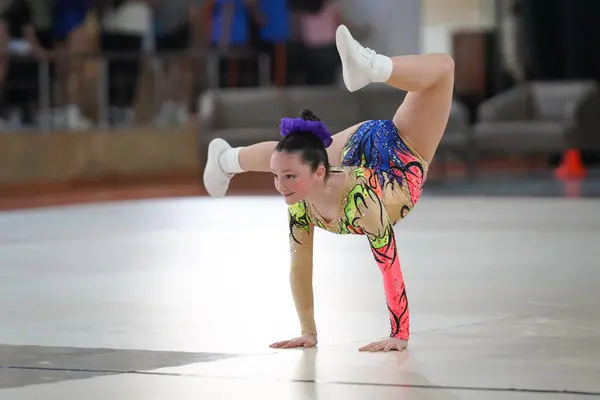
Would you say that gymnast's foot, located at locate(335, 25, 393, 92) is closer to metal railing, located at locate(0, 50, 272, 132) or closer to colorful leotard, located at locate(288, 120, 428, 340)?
colorful leotard, located at locate(288, 120, 428, 340)

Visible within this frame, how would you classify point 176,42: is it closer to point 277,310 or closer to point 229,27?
point 229,27

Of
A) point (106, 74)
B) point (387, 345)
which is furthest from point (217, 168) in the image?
point (106, 74)

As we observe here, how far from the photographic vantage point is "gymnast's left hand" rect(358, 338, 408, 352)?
388 cm

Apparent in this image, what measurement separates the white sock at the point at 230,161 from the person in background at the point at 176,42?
8.55 meters

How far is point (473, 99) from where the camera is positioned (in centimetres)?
1559

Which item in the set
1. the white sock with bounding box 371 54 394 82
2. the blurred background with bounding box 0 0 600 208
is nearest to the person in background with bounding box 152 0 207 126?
the blurred background with bounding box 0 0 600 208

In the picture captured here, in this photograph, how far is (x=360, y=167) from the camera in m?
3.97

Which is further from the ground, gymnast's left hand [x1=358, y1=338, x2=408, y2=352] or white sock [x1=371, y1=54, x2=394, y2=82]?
white sock [x1=371, y1=54, x2=394, y2=82]

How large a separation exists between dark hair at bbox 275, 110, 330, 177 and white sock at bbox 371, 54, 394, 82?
235mm

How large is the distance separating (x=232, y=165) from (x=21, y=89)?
7401mm

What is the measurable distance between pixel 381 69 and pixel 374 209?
43cm

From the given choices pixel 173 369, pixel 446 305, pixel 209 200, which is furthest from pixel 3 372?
pixel 209 200

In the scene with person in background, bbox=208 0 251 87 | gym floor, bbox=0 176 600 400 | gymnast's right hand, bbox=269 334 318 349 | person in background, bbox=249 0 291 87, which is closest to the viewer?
gym floor, bbox=0 176 600 400

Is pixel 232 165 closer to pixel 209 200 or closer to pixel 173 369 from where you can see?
pixel 173 369
